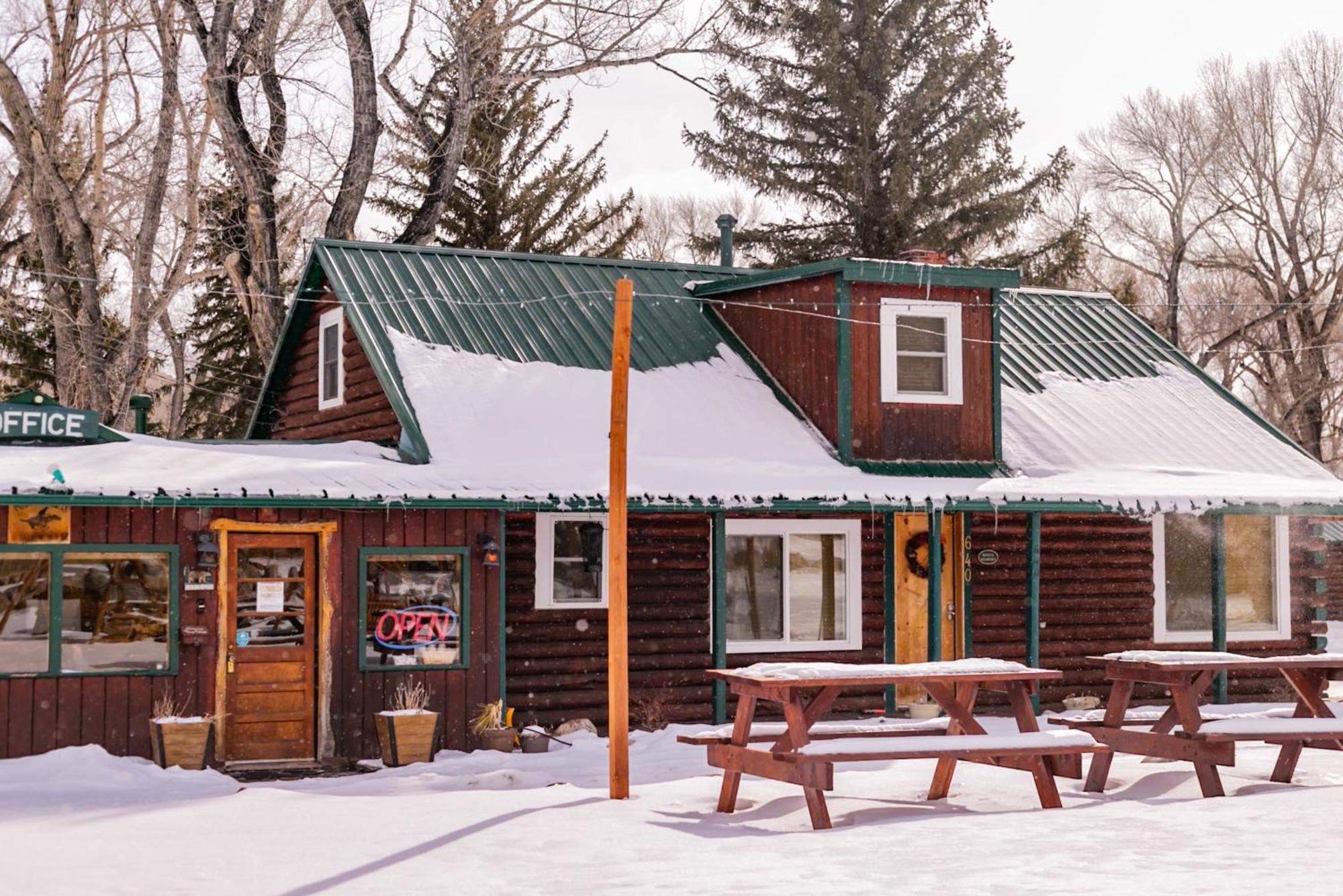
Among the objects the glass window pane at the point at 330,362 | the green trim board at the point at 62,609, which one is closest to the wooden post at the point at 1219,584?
the glass window pane at the point at 330,362

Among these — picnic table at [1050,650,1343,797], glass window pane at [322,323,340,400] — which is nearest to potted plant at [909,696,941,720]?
picnic table at [1050,650,1343,797]

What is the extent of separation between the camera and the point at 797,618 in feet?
58.3

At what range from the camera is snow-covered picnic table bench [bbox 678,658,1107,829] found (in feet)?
35.6

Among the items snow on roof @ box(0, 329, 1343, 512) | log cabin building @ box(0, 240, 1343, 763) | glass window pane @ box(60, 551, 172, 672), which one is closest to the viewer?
glass window pane @ box(60, 551, 172, 672)

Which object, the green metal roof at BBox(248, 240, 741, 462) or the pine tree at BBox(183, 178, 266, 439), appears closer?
the green metal roof at BBox(248, 240, 741, 462)

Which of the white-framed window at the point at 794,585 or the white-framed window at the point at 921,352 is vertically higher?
the white-framed window at the point at 921,352

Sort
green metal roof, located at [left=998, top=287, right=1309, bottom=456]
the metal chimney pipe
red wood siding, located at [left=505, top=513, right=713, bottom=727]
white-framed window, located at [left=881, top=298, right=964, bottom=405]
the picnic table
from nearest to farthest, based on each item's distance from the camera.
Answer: the picnic table → red wood siding, located at [left=505, top=513, right=713, bottom=727] → white-framed window, located at [left=881, top=298, right=964, bottom=405] → green metal roof, located at [left=998, top=287, right=1309, bottom=456] → the metal chimney pipe

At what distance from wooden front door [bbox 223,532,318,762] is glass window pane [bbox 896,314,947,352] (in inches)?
280

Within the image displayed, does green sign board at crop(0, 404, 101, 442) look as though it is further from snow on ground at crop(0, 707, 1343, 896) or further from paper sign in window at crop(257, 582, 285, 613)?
snow on ground at crop(0, 707, 1343, 896)

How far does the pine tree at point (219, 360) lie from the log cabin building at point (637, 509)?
14880mm

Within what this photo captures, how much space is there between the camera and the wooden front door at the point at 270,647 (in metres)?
14.8

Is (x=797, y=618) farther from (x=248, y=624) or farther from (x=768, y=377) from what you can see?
(x=248, y=624)

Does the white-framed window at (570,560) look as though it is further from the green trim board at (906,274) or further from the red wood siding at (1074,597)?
A: the red wood siding at (1074,597)

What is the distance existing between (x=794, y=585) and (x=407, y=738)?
5043 mm
